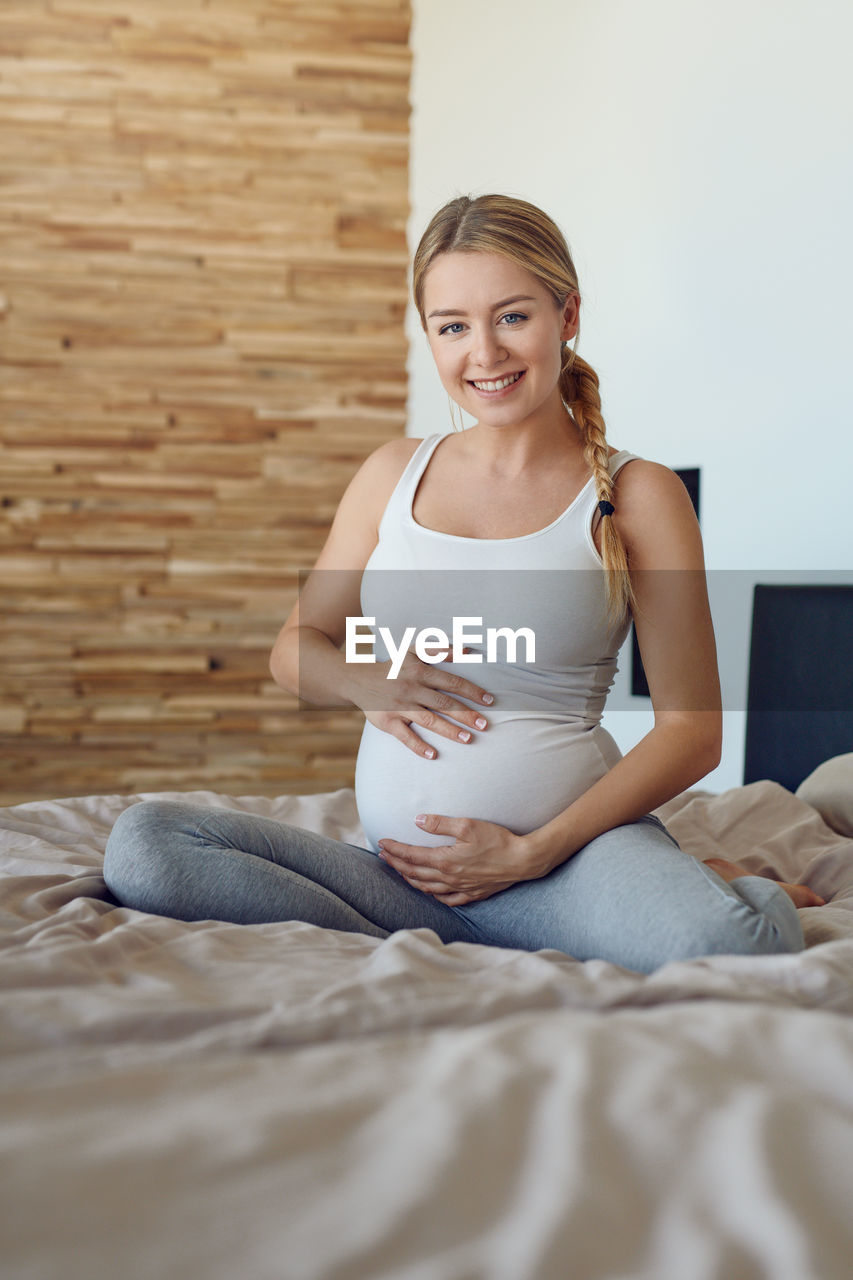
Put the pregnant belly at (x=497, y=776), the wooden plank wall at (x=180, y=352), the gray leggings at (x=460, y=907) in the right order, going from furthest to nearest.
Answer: the wooden plank wall at (x=180, y=352), the pregnant belly at (x=497, y=776), the gray leggings at (x=460, y=907)

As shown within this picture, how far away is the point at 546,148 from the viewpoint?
3209 mm

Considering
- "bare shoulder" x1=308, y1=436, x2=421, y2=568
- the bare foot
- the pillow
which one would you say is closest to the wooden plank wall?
the pillow

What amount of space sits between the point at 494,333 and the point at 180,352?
2.43m

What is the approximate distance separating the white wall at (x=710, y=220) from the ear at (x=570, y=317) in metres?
0.60

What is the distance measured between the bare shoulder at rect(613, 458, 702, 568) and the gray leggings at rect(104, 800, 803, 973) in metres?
0.31

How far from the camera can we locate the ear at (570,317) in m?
1.41

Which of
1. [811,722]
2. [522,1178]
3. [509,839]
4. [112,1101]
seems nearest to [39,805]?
[509,839]

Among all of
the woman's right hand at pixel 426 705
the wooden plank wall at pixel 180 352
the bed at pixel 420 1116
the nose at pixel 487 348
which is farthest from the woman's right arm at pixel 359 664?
the wooden plank wall at pixel 180 352

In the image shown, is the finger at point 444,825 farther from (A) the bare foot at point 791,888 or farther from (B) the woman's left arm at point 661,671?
(A) the bare foot at point 791,888

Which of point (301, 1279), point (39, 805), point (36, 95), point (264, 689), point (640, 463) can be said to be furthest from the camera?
point (264, 689)

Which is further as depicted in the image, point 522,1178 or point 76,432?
point 76,432

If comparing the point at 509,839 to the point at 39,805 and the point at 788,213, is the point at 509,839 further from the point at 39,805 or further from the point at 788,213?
the point at 788,213

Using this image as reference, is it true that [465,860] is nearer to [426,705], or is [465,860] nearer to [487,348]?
[426,705]

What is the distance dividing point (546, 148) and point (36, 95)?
159 cm
